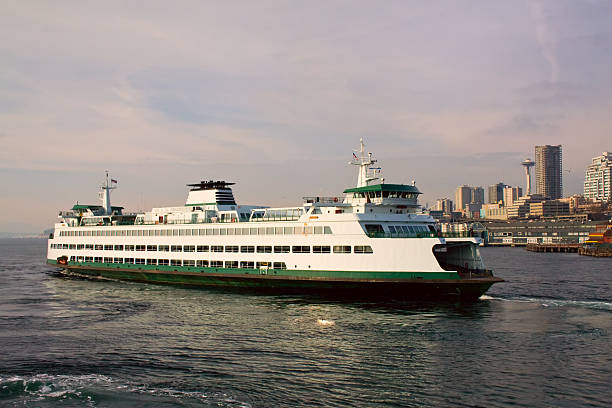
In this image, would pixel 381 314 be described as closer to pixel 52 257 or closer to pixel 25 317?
pixel 25 317

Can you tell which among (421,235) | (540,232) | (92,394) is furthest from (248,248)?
(540,232)

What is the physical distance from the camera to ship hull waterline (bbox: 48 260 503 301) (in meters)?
34.2

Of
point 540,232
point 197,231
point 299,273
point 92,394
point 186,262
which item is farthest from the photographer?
point 540,232

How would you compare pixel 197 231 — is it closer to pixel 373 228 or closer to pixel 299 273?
pixel 299 273

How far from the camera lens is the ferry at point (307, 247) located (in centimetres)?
3500

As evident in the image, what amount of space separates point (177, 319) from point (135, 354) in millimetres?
7782

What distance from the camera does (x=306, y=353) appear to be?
23406 millimetres

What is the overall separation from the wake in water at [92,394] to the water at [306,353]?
7 cm

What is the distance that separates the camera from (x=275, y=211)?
4344 centimetres

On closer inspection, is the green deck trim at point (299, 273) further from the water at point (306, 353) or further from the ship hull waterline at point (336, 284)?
the water at point (306, 353)

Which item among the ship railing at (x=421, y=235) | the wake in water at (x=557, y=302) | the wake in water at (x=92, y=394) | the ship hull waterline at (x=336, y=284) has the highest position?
the ship railing at (x=421, y=235)

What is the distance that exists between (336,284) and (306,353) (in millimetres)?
13831

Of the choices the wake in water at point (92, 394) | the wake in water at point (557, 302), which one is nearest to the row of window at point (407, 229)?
the wake in water at point (557, 302)

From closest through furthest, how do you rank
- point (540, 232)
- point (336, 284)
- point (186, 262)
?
A: point (336, 284) < point (186, 262) < point (540, 232)
